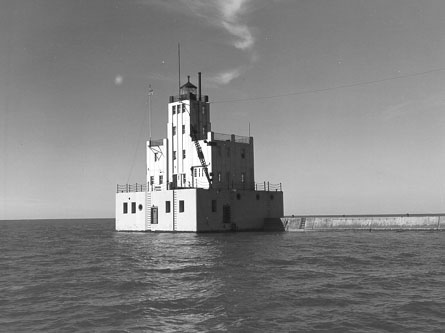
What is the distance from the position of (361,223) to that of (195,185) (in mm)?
19104

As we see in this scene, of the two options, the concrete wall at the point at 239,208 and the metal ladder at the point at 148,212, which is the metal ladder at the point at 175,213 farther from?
the metal ladder at the point at 148,212

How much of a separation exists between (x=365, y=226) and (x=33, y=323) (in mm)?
45411

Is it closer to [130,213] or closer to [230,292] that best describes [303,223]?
[130,213]

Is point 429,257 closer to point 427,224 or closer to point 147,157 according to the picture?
point 427,224

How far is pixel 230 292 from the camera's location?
67.8 ft

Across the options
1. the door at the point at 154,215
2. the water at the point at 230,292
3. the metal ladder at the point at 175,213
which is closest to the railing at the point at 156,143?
the door at the point at 154,215

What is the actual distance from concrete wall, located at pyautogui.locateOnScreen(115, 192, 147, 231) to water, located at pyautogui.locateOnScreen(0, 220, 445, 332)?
2655cm

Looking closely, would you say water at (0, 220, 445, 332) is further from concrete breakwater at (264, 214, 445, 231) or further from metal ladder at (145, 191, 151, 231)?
metal ladder at (145, 191, 151, 231)

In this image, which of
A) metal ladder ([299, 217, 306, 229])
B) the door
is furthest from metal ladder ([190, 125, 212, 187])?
metal ladder ([299, 217, 306, 229])

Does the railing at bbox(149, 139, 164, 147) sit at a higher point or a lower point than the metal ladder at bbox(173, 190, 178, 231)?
higher

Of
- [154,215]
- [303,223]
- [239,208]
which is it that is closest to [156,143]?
[154,215]

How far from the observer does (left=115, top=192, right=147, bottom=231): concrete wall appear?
62.7 m

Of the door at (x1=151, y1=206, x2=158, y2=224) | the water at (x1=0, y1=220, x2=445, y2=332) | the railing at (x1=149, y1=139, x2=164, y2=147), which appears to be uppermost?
the railing at (x1=149, y1=139, x2=164, y2=147)

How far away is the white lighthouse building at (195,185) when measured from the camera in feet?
188
